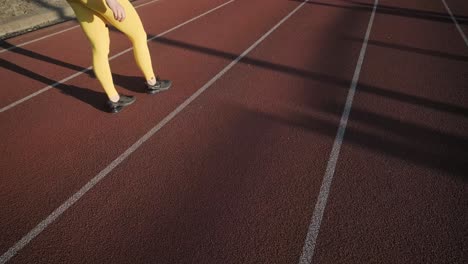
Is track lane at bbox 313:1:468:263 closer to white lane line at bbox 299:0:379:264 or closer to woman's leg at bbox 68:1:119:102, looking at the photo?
white lane line at bbox 299:0:379:264

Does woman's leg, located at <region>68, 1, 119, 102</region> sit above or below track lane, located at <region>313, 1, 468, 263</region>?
above

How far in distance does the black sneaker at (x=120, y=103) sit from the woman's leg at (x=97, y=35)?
0.50 feet

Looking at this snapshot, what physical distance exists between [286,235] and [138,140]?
2122mm

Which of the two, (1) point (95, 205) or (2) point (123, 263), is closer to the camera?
(2) point (123, 263)

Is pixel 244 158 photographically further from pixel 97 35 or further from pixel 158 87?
pixel 97 35

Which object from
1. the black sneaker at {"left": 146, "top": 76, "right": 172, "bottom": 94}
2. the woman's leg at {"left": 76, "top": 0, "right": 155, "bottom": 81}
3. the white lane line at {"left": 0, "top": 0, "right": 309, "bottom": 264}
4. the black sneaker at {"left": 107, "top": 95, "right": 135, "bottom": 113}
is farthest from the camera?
the black sneaker at {"left": 146, "top": 76, "right": 172, "bottom": 94}

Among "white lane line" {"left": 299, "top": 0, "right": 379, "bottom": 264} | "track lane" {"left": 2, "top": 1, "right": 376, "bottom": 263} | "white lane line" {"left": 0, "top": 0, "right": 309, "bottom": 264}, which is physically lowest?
"white lane line" {"left": 299, "top": 0, "right": 379, "bottom": 264}

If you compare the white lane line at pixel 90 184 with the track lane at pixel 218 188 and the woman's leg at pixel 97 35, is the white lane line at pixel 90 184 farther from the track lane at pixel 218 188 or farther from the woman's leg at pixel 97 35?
the woman's leg at pixel 97 35

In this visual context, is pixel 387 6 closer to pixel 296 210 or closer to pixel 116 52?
pixel 116 52

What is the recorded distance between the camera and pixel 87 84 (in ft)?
16.9

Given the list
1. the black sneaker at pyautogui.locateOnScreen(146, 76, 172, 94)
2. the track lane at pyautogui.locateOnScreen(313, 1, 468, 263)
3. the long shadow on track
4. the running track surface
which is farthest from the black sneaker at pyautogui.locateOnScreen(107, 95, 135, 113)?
the track lane at pyautogui.locateOnScreen(313, 1, 468, 263)

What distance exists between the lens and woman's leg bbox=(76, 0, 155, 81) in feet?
11.3

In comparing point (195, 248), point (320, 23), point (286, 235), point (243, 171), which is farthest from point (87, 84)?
point (320, 23)

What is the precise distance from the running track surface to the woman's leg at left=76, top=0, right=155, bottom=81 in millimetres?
607
